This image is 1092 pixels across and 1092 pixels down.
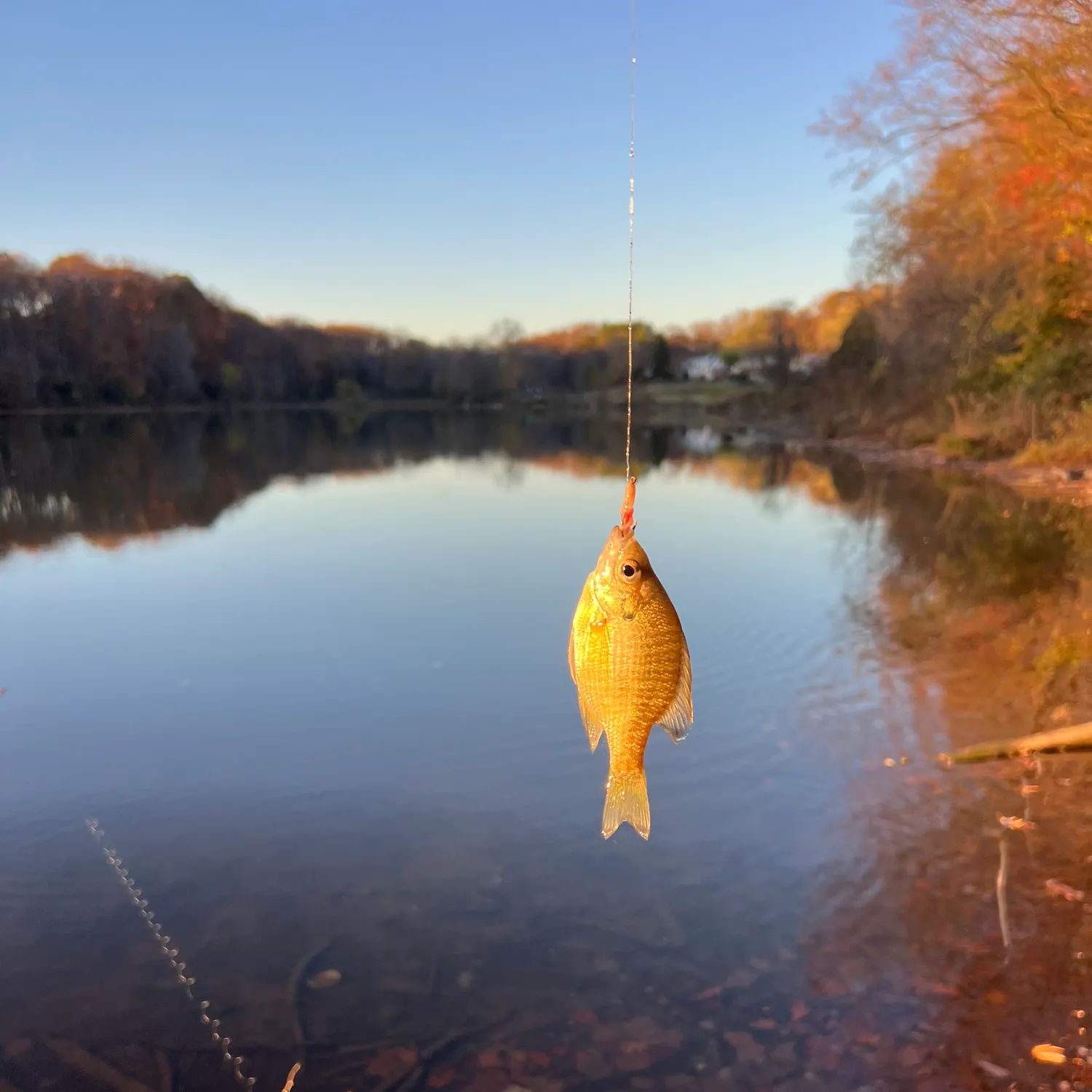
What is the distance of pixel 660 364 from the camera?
352 ft

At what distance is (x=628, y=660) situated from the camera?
3053 millimetres

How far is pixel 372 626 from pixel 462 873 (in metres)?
6.16

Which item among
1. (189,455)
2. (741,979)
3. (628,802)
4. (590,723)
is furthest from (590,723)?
(189,455)

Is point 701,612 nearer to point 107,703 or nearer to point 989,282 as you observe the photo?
point 107,703

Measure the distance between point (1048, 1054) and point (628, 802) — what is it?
254 centimetres

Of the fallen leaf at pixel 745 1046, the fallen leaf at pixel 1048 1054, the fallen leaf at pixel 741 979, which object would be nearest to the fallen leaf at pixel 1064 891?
the fallen leaf at pixel 1048 1054

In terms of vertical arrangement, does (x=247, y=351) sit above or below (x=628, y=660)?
above

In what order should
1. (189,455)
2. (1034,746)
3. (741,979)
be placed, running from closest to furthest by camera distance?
(741,979)
(1034,746)
(189,455)

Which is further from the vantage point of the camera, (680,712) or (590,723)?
(590,723)

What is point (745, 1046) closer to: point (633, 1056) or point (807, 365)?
point (633, 1056)

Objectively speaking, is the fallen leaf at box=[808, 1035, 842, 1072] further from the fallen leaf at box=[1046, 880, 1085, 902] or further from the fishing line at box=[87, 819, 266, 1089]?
the fishing line at box=[87, 819, 266, 1089]

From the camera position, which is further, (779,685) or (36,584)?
(36,584)

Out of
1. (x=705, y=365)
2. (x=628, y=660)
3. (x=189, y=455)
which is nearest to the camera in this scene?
(x=628, y=660)

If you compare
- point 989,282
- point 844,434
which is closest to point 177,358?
point 844,434
